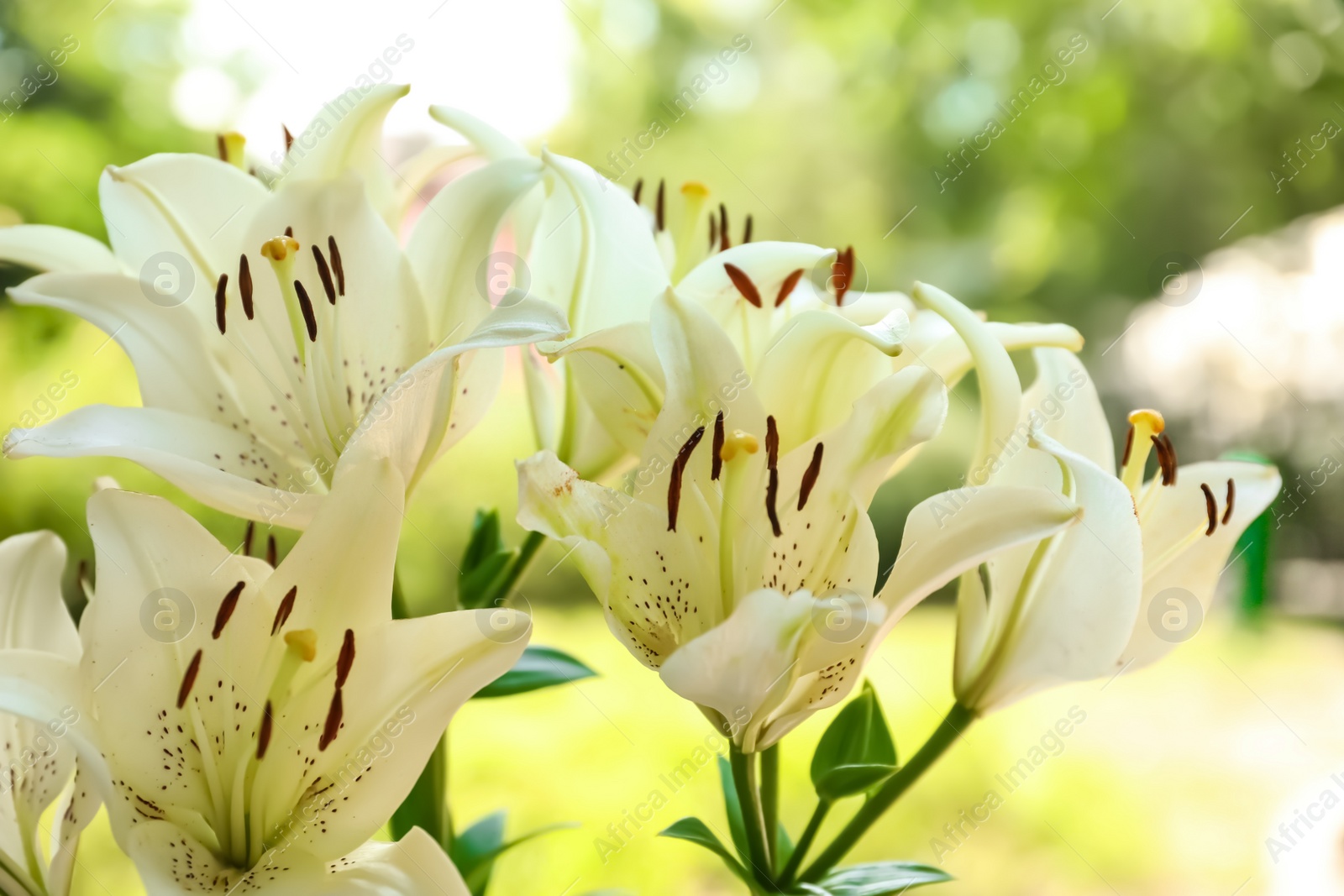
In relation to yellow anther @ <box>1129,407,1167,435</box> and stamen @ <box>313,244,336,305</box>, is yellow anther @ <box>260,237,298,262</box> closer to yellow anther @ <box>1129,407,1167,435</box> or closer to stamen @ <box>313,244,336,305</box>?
stamen @ <box>313,244,336,305</box>

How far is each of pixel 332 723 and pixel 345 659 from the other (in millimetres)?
19

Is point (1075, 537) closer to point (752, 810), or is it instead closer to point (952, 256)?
point (752, 810)

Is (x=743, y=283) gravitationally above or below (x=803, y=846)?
above

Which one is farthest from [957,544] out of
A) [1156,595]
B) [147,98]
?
[147,98]

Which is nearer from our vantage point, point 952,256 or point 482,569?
point 482,569

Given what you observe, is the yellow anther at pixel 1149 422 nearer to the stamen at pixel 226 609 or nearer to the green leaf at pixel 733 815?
the green leaf at pixel 733 815

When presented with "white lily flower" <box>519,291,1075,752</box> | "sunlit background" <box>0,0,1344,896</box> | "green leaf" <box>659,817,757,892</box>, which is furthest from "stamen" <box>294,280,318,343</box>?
"sunlit background" <box>0,0,1344,896</box>

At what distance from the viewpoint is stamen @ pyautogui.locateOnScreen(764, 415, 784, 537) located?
0.32 meters

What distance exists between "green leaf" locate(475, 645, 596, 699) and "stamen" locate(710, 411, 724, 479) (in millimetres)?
133

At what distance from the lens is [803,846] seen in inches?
14.1

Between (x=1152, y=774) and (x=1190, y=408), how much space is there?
1.37m

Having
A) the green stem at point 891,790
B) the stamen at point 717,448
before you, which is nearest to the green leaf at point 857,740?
the green stem at point 891,790

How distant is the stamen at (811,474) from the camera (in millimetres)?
318

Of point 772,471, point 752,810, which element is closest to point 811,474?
point 772,471
